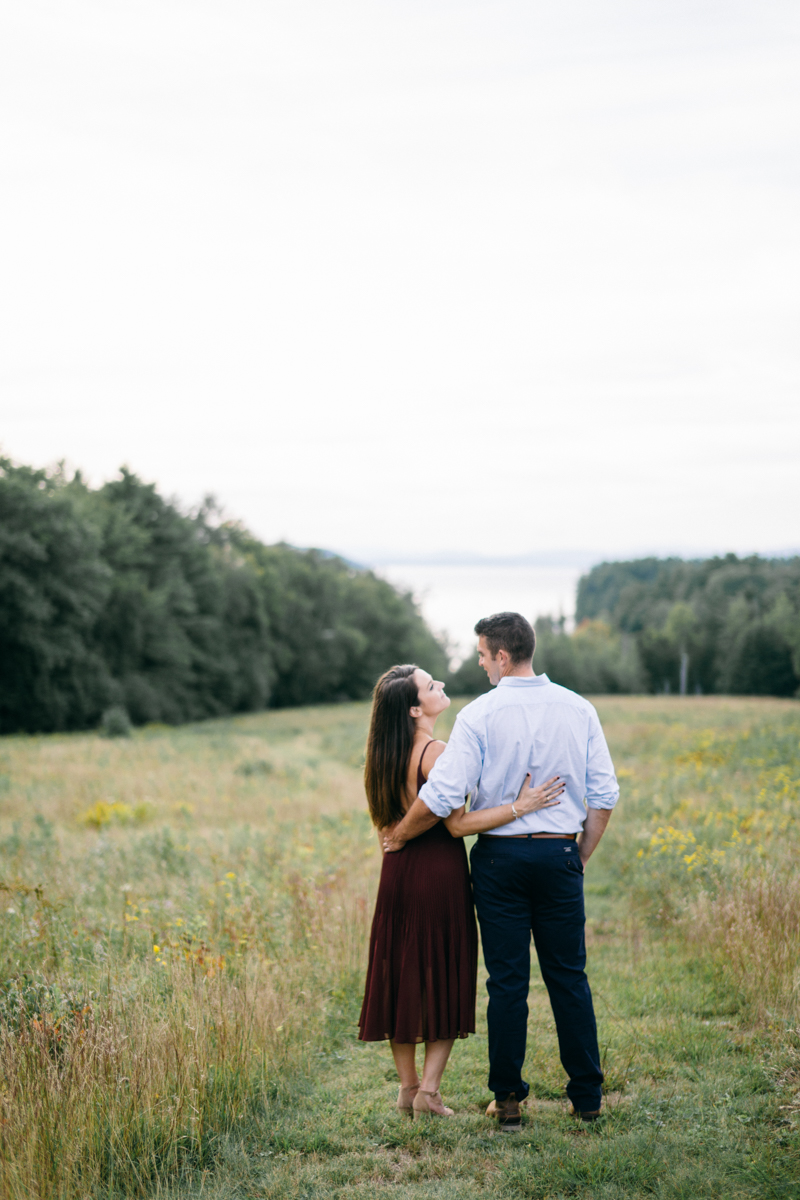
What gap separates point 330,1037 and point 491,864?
2.10m

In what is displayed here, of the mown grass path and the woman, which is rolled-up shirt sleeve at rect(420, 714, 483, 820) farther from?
the mown grass path

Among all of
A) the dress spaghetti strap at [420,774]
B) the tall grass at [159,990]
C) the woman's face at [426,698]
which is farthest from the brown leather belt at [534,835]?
the tall grass at [159,990]

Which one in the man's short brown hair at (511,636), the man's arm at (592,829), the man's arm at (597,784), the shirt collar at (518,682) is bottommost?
the man's arm at (592,829)

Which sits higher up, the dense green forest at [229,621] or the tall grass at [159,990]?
the dense green forest at [229,621]

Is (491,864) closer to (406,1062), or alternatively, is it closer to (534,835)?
(534,835)

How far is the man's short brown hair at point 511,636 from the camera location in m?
4.08

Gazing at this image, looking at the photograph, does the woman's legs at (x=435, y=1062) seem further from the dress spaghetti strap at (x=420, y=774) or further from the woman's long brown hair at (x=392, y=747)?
the dress spaghetti strap at (x=420, y=774)

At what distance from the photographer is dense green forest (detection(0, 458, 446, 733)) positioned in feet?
141

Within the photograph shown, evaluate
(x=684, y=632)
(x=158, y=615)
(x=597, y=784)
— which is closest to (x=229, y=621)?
(x=158, y=615)

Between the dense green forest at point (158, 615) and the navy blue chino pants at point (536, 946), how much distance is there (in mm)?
31963

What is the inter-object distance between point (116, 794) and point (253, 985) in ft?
39.5

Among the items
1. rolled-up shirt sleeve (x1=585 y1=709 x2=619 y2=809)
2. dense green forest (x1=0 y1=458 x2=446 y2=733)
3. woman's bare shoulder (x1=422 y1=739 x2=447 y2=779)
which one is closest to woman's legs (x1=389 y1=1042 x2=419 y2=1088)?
woman's bare shoulder (x1=422 y1=739 x2=447 y2=779)

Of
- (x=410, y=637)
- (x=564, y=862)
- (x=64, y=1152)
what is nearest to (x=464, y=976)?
(x=564, y=862)

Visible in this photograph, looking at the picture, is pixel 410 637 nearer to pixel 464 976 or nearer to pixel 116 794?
pixel 116 794
